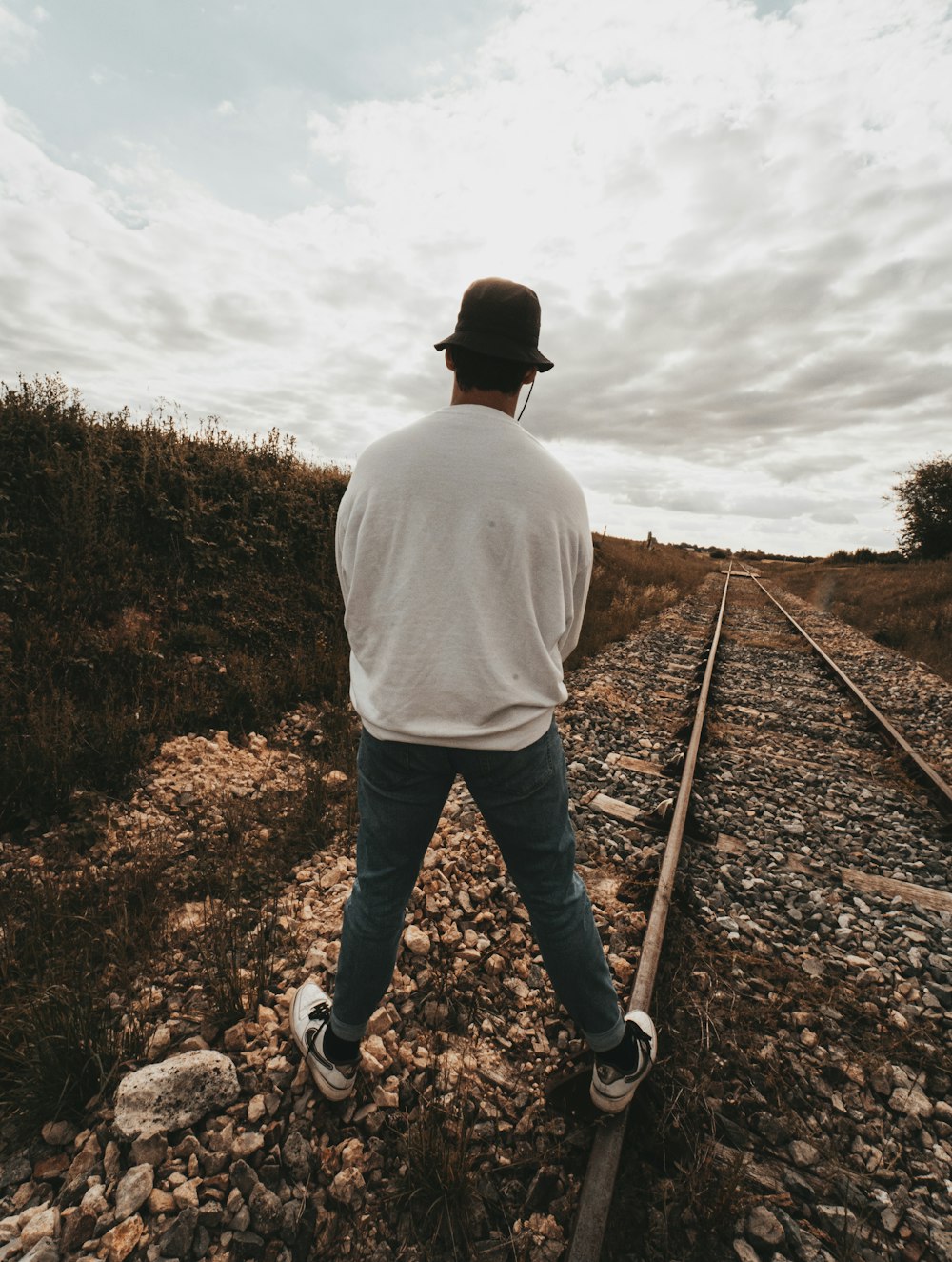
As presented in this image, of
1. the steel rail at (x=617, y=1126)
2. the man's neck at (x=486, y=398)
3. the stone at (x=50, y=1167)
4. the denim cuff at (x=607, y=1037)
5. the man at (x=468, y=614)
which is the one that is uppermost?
the man's neck at (x=486, y=398)

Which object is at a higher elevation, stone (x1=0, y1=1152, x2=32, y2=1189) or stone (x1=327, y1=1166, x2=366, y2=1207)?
stone (x1=327, y1=1166, x2=366, y2=1207)

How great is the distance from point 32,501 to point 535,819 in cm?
611

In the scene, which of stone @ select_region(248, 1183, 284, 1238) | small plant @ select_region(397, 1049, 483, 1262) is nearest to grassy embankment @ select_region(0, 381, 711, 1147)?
stone @ select_region(248, 1183, 284, 1238)

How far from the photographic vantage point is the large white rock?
196 cm

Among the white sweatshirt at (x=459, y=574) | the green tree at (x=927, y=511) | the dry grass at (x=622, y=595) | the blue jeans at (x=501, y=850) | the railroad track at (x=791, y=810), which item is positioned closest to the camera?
the white sweatshirt at (x=459, y=574)

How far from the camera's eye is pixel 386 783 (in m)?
1.65

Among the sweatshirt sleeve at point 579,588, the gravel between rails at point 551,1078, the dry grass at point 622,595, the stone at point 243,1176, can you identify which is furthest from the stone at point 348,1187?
the dry grass at point 622,595

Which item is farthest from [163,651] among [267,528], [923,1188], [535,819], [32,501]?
[923,1188]

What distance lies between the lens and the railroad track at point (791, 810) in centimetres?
269

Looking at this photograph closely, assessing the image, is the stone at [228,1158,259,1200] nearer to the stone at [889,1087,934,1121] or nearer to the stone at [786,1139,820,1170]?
the stone at [786,1139,820,1170]

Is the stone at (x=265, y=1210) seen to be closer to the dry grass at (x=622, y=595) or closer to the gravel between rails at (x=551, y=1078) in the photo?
the gravel between rails at (x=551, y=1078)

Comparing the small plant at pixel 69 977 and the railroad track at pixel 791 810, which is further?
the railroad track at pixel 791 810

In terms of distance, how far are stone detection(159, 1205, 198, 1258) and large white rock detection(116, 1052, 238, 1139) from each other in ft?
0.89

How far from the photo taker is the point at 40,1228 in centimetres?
169
